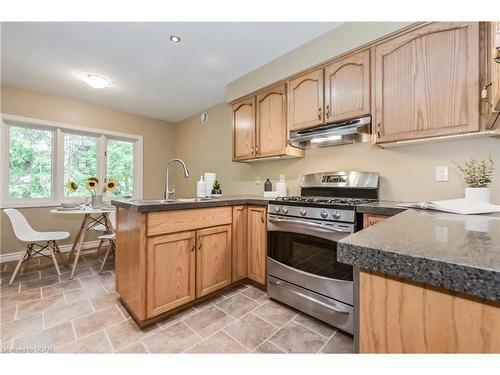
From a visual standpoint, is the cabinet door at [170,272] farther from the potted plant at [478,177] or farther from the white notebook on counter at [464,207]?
the potted plant at [478,177]

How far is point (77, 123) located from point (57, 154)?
57 centimetres

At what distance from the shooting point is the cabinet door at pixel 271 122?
2309 millimetres

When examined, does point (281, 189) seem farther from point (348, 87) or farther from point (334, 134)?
point (348, 87)

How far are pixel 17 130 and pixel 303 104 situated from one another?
153 inches

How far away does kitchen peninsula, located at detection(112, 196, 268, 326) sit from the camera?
154 cm

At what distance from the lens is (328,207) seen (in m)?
1.59

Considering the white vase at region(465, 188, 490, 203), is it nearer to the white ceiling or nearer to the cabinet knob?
the cabinet knob

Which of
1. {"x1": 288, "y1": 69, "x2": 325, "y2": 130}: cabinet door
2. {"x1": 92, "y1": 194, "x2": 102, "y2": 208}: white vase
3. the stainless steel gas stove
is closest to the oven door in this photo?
the stainless steel gas stove

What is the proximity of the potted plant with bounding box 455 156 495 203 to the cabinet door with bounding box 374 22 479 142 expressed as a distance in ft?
1.04

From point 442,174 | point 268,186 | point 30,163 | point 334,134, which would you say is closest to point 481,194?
point 442,174

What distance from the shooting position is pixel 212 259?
1918mm
